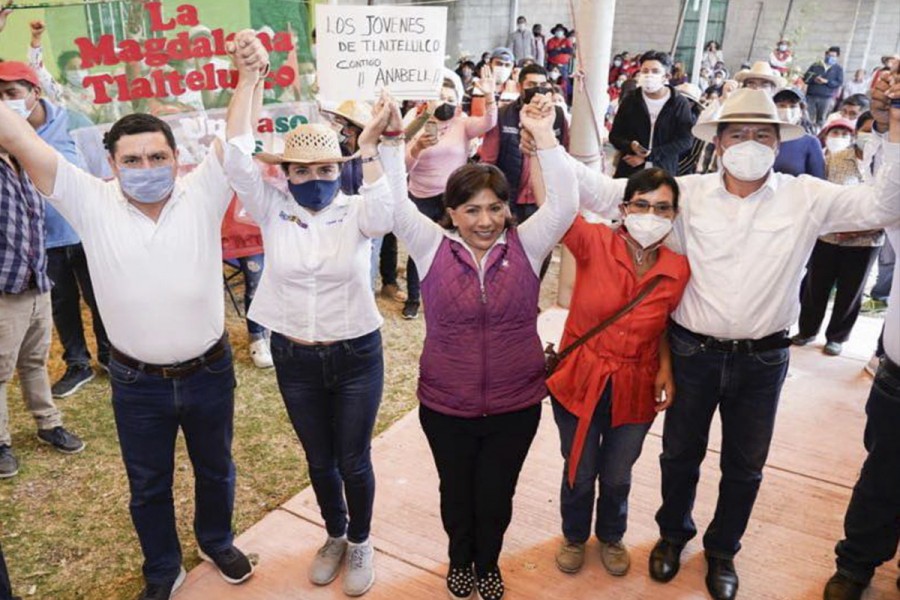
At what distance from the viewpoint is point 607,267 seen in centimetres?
280

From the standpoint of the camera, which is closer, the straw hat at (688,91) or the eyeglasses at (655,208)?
the eyeglasses at (655,208)

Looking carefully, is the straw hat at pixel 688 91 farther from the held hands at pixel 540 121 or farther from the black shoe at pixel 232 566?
the black shoe at pixel 232 566

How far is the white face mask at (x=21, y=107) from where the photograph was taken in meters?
4.00

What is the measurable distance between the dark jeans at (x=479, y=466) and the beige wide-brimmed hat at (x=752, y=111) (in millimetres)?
1347

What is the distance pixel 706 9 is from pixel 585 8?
14.4 meters

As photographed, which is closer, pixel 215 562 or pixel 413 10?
pixel 215 562

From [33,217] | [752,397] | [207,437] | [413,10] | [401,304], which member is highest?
[413,10]

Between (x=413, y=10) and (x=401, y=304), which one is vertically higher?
(x=413, y=10)

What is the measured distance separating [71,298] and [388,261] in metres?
2.76

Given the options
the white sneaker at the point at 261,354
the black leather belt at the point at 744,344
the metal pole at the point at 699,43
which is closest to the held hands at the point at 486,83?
the white sneaker at the point at 261,354

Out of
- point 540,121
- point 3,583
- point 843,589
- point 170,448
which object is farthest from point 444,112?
point 3,583

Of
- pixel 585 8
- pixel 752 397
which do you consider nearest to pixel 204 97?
pixel 585 8

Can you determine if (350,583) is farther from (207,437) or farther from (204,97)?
(204,97)

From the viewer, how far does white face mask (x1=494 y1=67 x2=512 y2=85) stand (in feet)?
25.9
